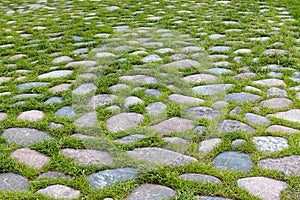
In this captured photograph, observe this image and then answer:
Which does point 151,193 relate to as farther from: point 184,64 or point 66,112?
point 184,64

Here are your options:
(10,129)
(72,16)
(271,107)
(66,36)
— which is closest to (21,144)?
(10,129)

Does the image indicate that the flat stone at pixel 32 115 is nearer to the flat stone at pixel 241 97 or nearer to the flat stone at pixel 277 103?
the flat stone at pixel 241 97

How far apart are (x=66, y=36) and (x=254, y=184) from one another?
3.87 m

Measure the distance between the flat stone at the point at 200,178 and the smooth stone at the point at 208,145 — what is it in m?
0.27

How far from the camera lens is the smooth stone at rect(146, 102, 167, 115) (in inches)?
123

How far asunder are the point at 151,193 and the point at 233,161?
555mm

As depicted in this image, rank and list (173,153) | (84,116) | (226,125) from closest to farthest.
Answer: (173,153), (226,125), (84,116)

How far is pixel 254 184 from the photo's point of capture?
2236 millimetres

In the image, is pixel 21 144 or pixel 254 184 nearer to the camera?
pixel 254 184

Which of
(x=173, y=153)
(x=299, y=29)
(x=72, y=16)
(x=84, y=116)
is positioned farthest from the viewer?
(x=72, y=16)

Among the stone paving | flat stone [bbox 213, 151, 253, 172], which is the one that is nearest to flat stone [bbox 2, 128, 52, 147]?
the stone paving

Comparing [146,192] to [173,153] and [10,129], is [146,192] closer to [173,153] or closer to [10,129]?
[173,153]

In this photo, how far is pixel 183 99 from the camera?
3.34m

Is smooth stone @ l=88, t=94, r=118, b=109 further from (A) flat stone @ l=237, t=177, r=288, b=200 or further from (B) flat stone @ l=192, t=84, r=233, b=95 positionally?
(A) flat stone @ l=237, t=177, r=288, b=200
